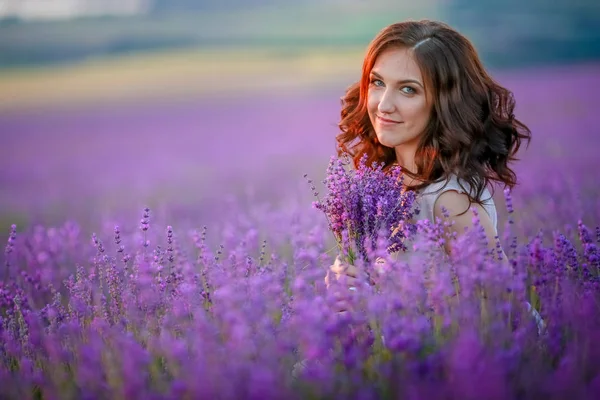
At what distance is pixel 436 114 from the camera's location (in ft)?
10.4

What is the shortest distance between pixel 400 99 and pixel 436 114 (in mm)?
221

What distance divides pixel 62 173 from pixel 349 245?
699 centimetres

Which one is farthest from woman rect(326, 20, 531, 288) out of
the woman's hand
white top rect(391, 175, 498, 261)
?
the woman's hand

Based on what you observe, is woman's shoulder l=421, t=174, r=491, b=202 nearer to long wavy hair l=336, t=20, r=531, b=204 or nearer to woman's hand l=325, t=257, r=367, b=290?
long wavy hair l=336, t=20, r=531, b=204

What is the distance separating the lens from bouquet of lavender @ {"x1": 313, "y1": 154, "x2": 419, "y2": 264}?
8.81 feet

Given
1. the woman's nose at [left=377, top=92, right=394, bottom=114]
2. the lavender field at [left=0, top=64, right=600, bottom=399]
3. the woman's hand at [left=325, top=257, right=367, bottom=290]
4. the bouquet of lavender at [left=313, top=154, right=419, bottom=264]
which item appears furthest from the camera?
the woman's nose at [left=377, top=92, right=394, bottom=114]

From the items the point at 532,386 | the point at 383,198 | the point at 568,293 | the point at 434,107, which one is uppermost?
the point at 434,107

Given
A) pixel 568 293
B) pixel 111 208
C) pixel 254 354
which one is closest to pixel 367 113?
pixel 568 293

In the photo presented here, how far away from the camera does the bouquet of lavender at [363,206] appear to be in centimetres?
269

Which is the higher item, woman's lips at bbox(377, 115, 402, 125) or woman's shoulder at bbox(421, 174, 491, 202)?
woman's lips at bbox(377, 115, 402, 125)

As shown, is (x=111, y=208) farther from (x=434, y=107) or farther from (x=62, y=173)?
(x=434, y=107)

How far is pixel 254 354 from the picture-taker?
2.00m

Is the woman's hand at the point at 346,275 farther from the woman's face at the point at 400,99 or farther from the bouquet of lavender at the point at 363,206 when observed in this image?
Result: the woman's face at the point at 400,99

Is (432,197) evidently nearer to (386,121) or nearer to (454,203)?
(454,203)
